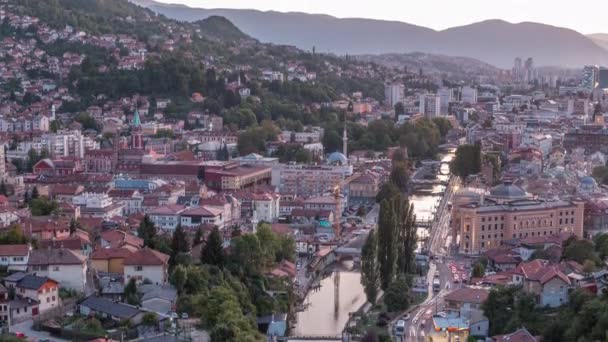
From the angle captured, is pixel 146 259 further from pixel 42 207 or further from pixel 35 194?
pixel 35 194

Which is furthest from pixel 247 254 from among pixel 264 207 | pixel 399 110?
pixel 399 110

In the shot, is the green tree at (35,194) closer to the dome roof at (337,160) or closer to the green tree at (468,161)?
the dome roof at (337,160)

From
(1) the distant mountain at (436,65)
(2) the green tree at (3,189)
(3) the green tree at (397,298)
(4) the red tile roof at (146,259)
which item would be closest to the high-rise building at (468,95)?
(1) the distant mountain at (436,65)

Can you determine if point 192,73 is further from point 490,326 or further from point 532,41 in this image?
point 532,41

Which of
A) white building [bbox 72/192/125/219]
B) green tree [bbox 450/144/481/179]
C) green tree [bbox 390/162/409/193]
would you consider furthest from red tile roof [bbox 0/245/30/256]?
green tree [bbox 450/144/481/179]

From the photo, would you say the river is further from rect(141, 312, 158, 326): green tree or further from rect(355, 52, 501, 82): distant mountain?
rect(355, 52, 501, 82): distant mountain

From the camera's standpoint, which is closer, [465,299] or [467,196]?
[465,299]
